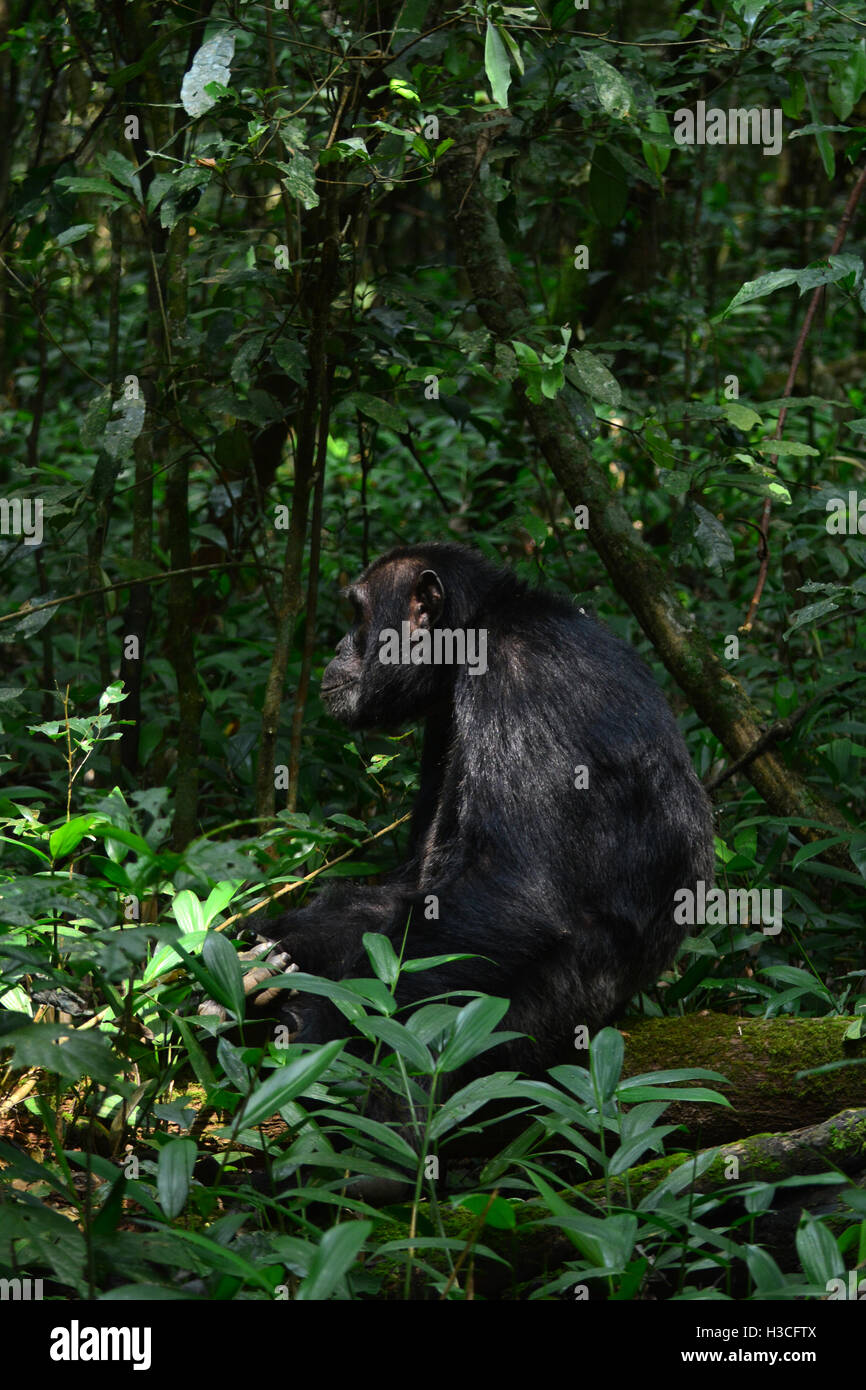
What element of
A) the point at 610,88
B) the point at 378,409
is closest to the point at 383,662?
the point at 378,409

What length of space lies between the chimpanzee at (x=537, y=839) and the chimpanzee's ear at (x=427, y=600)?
16 mm

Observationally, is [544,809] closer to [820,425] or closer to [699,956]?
[699,956]

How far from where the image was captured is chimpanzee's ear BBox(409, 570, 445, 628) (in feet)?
16.3

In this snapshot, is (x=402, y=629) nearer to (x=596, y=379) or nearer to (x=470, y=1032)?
(x=596, y=379)

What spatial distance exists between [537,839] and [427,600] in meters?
1.17

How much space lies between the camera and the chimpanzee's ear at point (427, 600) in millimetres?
4980

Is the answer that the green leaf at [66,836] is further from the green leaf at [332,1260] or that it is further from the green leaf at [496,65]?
the green leaf at [496,65]

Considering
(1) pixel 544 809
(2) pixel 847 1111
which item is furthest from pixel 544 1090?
(1) pixel 544 809

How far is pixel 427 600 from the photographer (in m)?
5.02

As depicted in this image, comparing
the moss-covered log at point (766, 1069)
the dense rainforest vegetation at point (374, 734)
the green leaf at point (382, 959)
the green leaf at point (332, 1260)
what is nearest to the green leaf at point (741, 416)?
the dense rainforest vegetation at point (374, 734)

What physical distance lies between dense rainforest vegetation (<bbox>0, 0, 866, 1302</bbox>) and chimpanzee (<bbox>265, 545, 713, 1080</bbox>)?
24cm

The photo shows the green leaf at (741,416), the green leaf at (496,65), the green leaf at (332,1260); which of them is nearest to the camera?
the green leaf at (332,1260)
